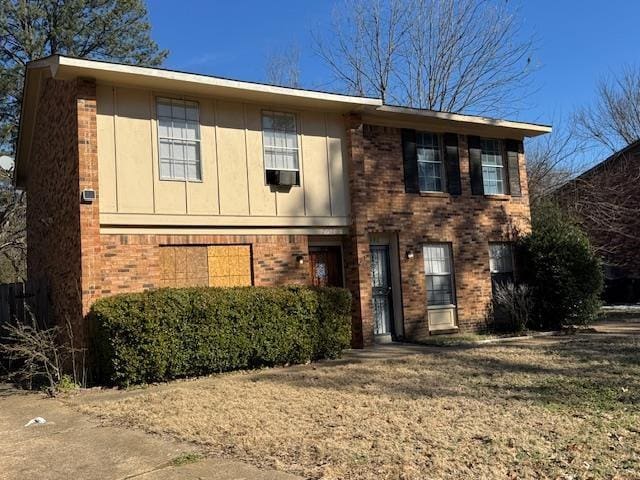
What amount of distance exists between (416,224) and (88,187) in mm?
7424

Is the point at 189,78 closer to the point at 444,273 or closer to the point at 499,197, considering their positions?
the point at 444,273

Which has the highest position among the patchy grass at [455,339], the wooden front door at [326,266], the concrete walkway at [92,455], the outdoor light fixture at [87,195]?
the outdoor light fixture at [87,195]

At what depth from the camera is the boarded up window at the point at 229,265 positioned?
11.7 metres

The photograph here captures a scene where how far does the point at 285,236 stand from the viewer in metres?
12.5

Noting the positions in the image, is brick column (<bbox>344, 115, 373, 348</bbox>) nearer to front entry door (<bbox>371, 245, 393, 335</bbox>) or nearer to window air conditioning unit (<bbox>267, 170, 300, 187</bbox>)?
front entry door (<bbox>371, 245, 393, 335</bbox>)

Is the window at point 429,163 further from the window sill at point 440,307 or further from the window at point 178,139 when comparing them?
the window at point 178,139

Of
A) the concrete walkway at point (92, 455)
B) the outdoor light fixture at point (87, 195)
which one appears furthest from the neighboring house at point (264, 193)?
the concrete walkway at point (92, 455)

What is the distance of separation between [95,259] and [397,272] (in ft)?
22.2

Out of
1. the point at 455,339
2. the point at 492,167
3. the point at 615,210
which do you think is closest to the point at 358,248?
the point at 455,339

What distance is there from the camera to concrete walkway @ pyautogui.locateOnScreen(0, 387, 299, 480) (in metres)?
5.26

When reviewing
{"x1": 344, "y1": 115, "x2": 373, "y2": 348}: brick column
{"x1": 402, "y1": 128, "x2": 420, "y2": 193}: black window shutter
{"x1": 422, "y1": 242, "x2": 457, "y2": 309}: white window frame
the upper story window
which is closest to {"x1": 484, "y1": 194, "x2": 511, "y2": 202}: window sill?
{"x1": 422, "y1": 242, "x2": 457, "y2": 309}: white window frame

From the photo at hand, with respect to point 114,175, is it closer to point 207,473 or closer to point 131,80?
point 131,80

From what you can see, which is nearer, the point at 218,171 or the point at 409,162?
the point at 218,171

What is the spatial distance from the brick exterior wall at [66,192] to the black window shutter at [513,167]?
10568 millimetres
